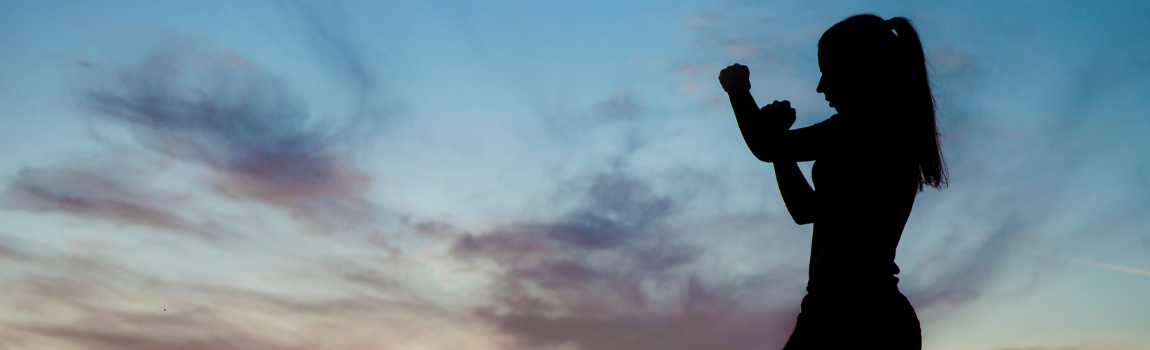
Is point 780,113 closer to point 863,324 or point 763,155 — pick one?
point 763,155

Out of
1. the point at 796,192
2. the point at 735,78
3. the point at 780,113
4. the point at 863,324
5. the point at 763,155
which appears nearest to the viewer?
the point at 863,324

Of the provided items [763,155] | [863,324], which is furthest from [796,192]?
[863,324]

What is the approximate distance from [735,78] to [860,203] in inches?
28.1

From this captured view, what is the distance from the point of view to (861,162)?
310 centimetres

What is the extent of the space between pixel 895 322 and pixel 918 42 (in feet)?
3.79

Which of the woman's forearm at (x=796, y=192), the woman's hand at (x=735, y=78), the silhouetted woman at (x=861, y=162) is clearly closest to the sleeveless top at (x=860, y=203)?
the silhouetted woman at (x=861, y=162)

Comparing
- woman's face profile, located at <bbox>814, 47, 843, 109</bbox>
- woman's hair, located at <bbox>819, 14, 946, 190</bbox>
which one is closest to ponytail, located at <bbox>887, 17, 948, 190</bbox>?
woman's hair, located at <bbox>819, 14, 946, 190</bbox>

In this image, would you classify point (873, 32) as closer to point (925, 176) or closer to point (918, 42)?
point (918, 42)

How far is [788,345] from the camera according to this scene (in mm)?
3111

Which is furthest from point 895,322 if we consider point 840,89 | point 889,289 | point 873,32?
point 873,32

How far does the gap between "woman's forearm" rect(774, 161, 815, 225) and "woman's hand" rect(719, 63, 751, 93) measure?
556 mm

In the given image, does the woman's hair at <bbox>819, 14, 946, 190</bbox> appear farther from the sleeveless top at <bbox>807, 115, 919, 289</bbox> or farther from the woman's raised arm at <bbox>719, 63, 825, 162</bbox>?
the woman's raised arm at <bbox>719, 63, 825, 162</bbox>

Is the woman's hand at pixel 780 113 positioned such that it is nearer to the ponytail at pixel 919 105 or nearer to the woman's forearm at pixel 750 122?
the woman's forearm at pixel 750 122

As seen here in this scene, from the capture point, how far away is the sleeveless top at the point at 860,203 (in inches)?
119
